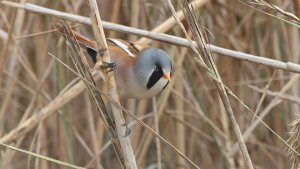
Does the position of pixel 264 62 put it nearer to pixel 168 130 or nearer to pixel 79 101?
pixel 168 130

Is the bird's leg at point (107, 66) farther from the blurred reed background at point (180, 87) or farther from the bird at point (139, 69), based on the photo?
the blurred reed background at point (180, 87)

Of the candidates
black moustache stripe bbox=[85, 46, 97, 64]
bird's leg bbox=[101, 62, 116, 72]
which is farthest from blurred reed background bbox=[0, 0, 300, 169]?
bird's leg bbox=[101, 62, 116, 72]

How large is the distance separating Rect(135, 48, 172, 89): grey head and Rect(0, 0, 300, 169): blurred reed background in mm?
454

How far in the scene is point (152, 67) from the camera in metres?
1.84

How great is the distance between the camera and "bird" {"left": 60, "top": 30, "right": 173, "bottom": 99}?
70.6 inches

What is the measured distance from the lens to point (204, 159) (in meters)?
2.84

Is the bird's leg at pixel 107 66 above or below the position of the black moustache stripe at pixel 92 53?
below

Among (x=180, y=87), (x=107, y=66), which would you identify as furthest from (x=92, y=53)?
(x=180, y=87)

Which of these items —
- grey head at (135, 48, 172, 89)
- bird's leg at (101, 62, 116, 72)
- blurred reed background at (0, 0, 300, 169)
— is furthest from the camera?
blurred reed background at (0, 0, 300, 169)

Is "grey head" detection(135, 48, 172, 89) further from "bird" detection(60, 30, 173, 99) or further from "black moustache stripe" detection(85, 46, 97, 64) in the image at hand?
"black moustache stripe" detection(85, 46, 97, 64)

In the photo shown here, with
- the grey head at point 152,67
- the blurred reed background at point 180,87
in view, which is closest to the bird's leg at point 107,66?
the grey head at point 152,67

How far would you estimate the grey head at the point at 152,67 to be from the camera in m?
1.78

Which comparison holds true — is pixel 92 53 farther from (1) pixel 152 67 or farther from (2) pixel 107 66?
(2) pixel 107 66

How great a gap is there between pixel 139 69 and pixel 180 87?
2.12 feet
